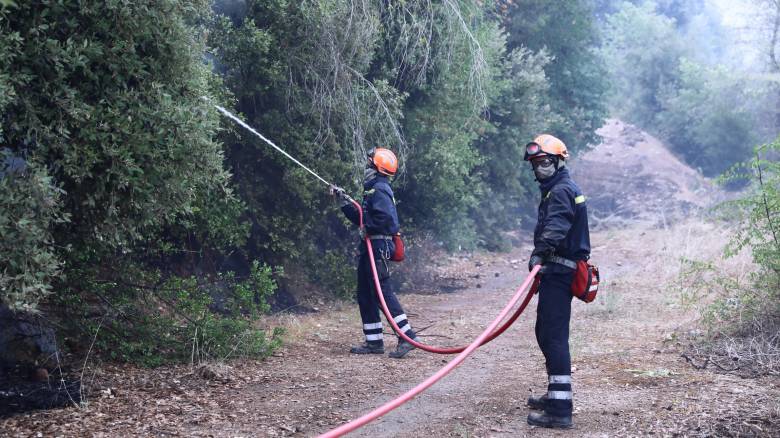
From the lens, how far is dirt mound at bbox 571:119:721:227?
29.6 meters

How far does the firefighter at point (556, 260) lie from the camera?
5.22 metres

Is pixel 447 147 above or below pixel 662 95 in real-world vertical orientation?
below

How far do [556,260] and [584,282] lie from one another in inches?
10.1

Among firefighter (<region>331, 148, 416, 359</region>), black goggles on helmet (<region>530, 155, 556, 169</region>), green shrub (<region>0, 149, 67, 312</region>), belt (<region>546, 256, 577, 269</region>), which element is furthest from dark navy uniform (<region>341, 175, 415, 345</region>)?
green shrub (<region>0, 149, 67, 312</region>)

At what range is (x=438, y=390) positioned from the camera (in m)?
6.26

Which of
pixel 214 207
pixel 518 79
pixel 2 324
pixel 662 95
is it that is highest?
pixel 662 95

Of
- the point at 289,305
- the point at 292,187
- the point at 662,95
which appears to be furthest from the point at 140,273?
the point at 662,95

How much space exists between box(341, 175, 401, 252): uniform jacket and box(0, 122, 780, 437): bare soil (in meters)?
1.36

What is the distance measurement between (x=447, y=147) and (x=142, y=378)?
714cm

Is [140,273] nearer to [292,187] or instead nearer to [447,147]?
[292,187]

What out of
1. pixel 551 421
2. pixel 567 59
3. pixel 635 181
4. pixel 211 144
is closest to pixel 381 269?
pixel 211 144

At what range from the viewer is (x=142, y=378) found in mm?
6312

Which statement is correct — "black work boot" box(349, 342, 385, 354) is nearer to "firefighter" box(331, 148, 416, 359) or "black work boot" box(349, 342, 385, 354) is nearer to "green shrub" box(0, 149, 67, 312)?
"firefighter" box(331, 148, 416, 359)

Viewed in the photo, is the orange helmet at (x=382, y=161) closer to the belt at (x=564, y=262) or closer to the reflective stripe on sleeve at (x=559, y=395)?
the belt at (x=564, y=262)
